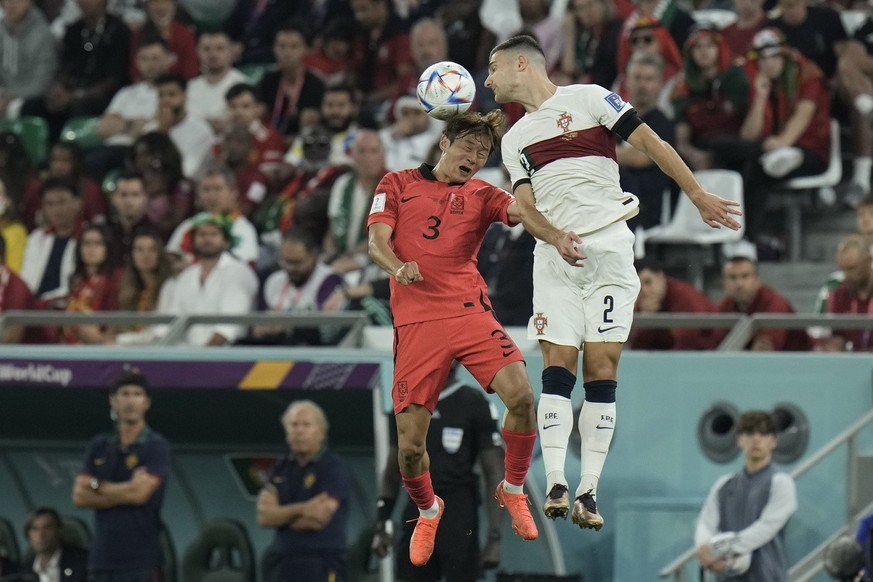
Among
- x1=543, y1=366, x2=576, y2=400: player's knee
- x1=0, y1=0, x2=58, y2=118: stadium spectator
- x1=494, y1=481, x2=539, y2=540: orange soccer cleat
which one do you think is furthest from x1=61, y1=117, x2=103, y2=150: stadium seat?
x1=543, y1=366, x2=576, y2=400: player's knee

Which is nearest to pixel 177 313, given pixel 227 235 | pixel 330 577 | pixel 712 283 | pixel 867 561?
pixel 227 235

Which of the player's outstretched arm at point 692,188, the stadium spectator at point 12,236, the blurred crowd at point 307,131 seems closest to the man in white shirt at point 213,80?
the blurred crowd at point 307,131

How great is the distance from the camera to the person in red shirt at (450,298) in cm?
847

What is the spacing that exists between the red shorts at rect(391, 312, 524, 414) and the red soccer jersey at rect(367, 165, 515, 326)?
0.17ft

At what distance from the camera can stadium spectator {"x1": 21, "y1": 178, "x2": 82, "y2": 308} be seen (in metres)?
14.3

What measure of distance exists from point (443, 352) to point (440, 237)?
0.52 metres

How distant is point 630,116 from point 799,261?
5.89 meters

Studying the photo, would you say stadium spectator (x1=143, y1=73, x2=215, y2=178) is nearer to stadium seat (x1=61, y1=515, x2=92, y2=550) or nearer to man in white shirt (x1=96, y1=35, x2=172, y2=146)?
man in white shirt (x1=96, y1=35, x2=172, y2=146)

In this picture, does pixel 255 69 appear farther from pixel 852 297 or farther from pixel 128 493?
pixel 852 297

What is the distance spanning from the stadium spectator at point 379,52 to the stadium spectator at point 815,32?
10.1 feet

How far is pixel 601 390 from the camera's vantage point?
8.37 meters

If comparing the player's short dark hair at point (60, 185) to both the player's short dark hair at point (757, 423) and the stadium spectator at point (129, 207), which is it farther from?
the player's short dark hair at point (757, 423)

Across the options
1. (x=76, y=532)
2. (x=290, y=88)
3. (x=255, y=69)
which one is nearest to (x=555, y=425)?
(x=76, y=532)

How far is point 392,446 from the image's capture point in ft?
37.0
